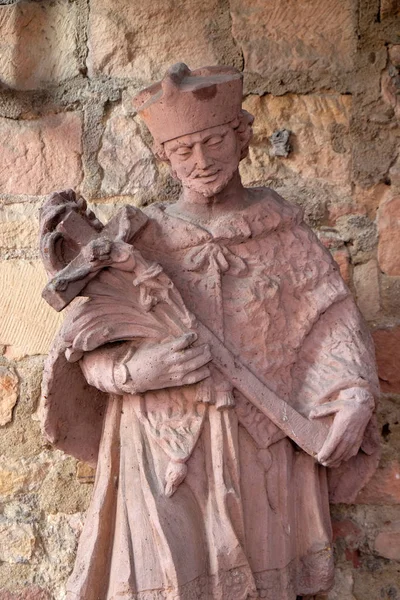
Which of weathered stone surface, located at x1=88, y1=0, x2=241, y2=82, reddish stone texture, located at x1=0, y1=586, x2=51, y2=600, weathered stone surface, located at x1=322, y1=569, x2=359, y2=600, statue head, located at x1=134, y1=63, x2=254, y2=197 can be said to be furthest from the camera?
weathered stone surface, located at x1=88, y1=0, x2=241, y2=82

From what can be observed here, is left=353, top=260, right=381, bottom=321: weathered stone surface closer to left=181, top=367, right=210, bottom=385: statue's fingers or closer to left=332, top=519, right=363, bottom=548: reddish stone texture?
left=332, top=519, right=363, bottom=548: reddish stone texture

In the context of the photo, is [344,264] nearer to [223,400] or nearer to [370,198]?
[370,198]

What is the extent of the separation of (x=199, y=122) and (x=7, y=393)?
1211 millimetres

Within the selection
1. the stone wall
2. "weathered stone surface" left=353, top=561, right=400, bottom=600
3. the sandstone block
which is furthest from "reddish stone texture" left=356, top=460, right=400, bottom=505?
the sandstone block

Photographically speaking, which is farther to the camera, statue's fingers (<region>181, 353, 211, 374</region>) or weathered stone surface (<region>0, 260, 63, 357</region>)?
weathered stone surface (<region>0, 260, 63, 357</region>)

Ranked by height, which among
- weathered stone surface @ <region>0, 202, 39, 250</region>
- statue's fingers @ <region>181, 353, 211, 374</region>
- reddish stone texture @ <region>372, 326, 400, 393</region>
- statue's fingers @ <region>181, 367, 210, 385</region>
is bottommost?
reddish stone texture @ <region>372, 326, 400, 393</region>

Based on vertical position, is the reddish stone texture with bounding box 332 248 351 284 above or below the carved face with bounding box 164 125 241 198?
below

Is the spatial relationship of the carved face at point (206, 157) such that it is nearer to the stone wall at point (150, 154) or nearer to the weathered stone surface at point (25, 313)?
the stone wall at point (150, 154)

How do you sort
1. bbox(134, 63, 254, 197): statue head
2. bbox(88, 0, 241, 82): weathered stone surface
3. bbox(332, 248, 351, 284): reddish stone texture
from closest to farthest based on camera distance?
bbox(134, 63, 254, 197): statue head
bbox(332, 248, 351, 284): reddish stone texture
bbox(88, 0, 241, 82): weathered stone surface

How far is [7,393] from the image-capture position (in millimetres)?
2887

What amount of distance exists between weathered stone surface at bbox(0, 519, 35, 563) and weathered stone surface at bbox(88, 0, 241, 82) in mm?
1467

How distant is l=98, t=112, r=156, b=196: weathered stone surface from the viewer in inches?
118

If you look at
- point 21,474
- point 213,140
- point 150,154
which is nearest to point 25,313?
point 21,474

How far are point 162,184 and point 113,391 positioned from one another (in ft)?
3.38
